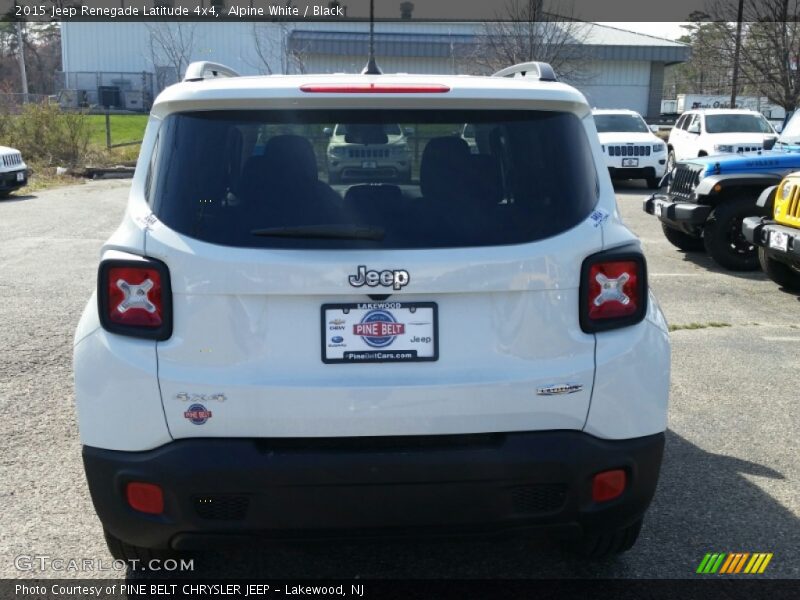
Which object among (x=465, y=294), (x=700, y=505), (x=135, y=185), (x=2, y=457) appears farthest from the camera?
(x=2, y=457)

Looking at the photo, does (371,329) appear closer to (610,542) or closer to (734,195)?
(610,542)

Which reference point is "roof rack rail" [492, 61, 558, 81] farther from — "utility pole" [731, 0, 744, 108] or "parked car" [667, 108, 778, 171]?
"utility pole" [731, 0, 744, 108]

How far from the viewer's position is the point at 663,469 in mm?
4719

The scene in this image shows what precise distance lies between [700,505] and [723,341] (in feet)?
11.8

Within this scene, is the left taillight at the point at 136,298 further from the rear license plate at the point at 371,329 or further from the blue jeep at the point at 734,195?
the blue jeep at the point at 734,195

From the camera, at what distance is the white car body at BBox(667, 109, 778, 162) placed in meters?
20.9

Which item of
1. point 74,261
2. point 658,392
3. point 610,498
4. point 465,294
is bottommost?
point 74,261

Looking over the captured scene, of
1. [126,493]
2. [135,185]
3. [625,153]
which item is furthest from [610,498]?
[625,153]

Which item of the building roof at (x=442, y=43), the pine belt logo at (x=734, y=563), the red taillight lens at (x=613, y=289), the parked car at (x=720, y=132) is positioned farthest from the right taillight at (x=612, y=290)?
the building roof at (x=442, y=43)

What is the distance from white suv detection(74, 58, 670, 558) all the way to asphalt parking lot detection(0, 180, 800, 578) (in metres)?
0.35

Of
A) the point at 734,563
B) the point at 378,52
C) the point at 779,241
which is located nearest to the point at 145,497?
the point at 734,563

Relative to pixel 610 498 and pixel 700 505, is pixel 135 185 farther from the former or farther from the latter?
pixel 700 505

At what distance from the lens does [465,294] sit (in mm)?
2943

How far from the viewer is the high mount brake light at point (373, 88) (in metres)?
2.97
